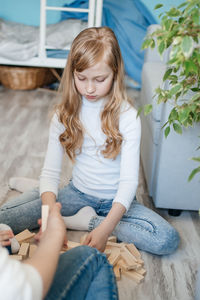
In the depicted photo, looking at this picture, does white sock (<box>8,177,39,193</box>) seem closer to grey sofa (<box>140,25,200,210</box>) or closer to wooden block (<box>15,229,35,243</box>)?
wooden block (<box>15,229,35,243</box>)

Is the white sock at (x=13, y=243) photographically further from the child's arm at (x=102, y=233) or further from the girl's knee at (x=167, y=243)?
the girl's knee at (x=167, y=243)

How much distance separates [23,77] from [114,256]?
227cm

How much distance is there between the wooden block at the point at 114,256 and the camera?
1.47 m

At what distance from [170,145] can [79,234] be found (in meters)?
0.48

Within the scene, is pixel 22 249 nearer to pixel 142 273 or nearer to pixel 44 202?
pixel 44 202

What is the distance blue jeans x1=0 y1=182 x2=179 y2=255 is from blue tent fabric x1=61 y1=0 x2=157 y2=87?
2.17 metres

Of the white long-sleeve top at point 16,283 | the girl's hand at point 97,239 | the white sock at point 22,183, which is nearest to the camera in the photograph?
the white long-sleeve top at point 16,283

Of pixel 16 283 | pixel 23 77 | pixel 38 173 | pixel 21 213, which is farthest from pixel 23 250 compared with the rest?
pixel 23 77

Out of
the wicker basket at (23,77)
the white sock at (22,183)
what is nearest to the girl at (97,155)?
the white sock at (22,183)

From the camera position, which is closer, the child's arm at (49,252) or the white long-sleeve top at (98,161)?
the child's arm at (49,252)

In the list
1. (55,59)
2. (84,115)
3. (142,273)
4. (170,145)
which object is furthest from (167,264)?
(55,59)

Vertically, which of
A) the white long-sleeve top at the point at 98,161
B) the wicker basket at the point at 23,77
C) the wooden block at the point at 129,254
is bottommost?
the wicker basket at the point at 23,77

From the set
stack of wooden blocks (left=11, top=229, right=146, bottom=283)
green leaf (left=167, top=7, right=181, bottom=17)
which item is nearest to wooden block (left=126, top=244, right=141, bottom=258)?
stack of wooden blocks (left=11, top=229, right=146, bottom=283)

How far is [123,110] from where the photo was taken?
1528 millimetres
